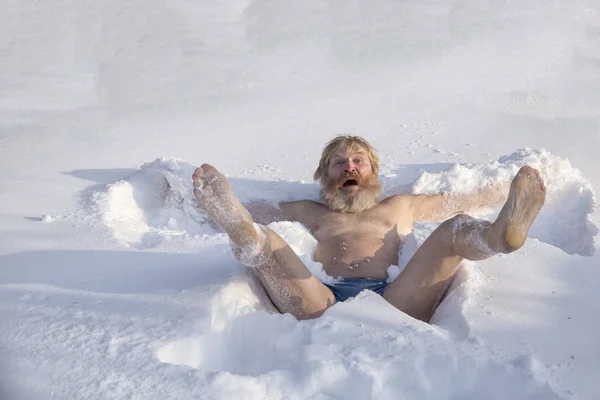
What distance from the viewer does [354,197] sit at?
2730 mm

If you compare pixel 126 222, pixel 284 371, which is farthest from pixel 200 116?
pixel 284 371

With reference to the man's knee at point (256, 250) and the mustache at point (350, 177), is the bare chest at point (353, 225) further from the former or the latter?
the man's knee at point (256, 250)

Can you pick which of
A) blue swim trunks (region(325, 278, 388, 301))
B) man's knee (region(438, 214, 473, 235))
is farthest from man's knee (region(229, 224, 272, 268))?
man's knee (region(438, 214, 473, 235))

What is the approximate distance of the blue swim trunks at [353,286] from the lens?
2.33 meters

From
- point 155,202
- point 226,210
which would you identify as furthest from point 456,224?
point 155,202

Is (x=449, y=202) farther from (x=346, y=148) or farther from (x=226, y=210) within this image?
(x=226, y=210)

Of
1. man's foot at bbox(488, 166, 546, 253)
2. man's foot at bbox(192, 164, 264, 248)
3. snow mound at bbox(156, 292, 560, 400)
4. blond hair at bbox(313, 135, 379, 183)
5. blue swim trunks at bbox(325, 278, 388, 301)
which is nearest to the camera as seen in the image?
snow mound at bbox(156, 292, 560, 400)

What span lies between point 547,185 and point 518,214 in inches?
Answer: 43.0

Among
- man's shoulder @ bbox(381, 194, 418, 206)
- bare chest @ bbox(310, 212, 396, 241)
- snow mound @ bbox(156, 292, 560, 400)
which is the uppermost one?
man's shoulder @ bbox(381, 194, 418, 206)

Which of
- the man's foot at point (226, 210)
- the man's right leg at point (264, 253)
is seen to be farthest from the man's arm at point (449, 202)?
the man's foot at point (226, 210)

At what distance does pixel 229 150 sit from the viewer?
3.42 meters

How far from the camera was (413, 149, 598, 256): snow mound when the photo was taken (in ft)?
9.27

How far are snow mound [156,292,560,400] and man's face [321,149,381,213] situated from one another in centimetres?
67

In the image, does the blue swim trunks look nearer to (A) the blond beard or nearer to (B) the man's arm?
(A) the blond beard
